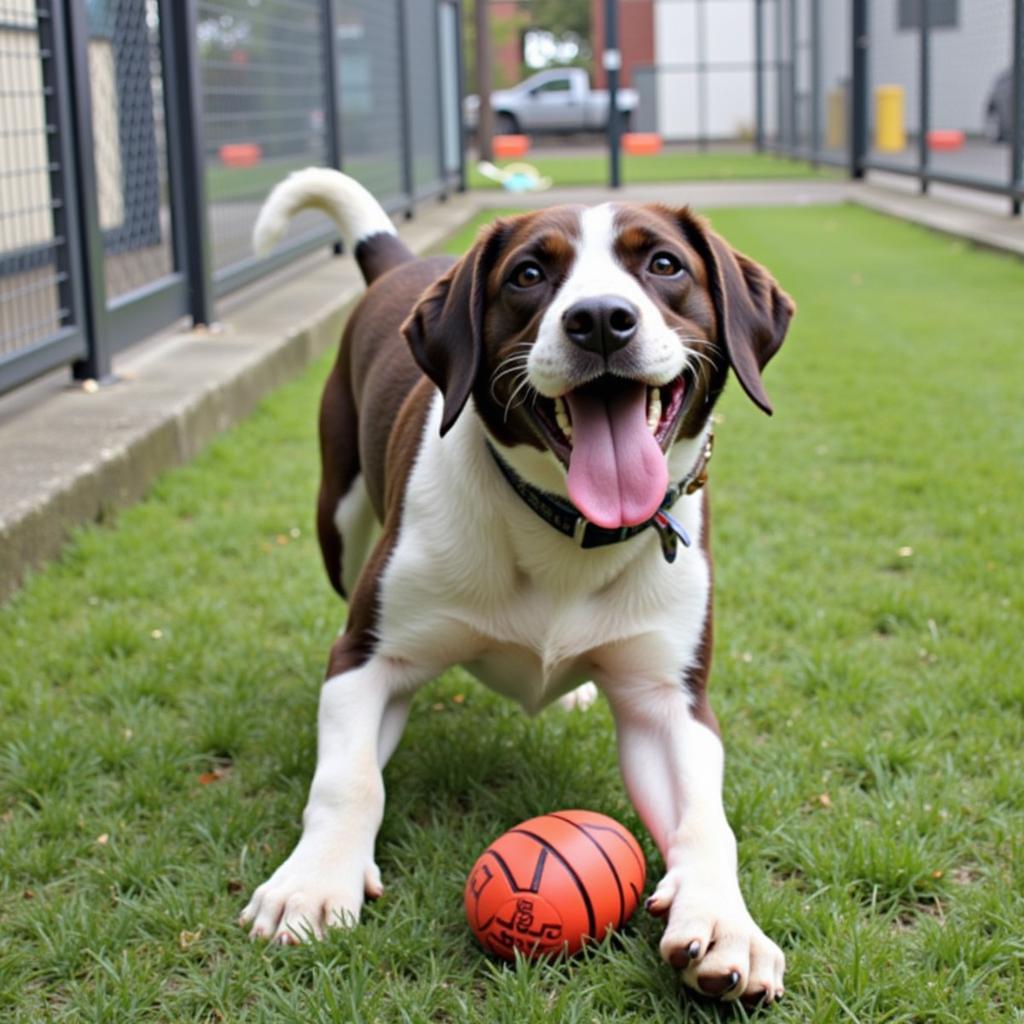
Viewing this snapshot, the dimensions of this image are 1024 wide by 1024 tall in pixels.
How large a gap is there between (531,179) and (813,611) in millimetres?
16614

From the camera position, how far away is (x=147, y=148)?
23.8ft

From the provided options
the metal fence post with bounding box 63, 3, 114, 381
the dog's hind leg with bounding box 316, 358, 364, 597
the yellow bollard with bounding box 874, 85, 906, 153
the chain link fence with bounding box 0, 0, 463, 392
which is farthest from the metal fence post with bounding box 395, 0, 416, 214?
the dog's hind leg with bounding box 316, 358, 364, 597

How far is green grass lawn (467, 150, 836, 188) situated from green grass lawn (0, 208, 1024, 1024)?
53.9ft

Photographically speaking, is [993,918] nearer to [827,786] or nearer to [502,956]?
[827,786]

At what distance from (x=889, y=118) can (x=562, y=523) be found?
19.7 m

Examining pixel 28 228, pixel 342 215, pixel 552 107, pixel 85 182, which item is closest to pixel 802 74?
pixel 552 107

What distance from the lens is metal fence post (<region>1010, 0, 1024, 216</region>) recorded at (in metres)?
11.3

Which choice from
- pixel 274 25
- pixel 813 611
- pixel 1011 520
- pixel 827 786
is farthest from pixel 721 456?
pixel 274 25

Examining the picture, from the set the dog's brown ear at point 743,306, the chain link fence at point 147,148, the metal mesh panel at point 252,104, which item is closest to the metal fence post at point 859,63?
the chain link fence at point 147,148

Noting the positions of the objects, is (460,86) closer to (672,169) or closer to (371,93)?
(672,169)

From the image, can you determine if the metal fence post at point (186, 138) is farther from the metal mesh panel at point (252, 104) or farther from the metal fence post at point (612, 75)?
the metal fence post at point (612, 75)

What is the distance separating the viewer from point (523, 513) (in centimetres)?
271

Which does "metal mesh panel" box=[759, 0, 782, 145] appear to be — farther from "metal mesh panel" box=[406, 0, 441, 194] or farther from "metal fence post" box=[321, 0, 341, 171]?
"metal fence post" box=[321, 0, 341, 171]

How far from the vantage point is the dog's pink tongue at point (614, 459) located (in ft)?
7.90
